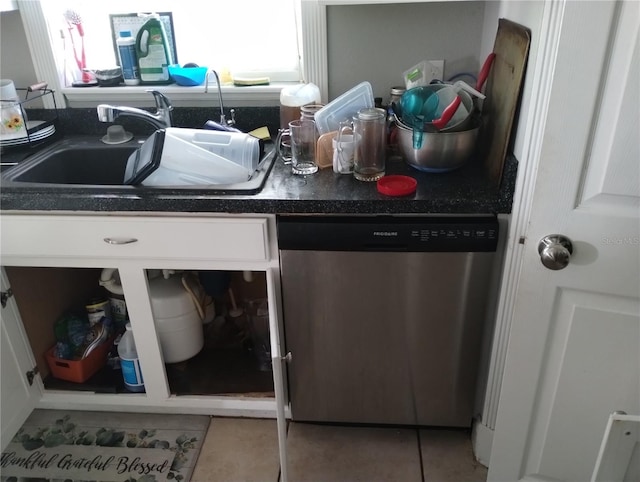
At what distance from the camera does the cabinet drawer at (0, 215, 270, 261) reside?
59.6 inches

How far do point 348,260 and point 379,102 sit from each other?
0.65 metres

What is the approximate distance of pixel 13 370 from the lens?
178cm

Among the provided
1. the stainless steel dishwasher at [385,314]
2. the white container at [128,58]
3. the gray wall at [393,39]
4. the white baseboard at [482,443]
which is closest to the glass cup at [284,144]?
the gray wall at [393,39]

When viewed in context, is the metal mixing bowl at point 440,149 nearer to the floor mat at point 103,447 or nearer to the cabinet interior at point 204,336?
the cabinet interior at point 204,336

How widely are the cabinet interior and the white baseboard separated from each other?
0.68 meters

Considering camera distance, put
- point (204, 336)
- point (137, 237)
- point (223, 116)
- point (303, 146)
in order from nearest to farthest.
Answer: point (137, 237) → point (303, 146) → point (223, 116) → point (204, 336)

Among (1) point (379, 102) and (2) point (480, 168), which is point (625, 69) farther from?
(1) point (379, 102)

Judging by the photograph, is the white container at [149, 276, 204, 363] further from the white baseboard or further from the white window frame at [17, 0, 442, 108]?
the white baseboard

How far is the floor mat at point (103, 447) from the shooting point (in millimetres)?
1718

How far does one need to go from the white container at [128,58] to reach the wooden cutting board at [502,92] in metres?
1.22

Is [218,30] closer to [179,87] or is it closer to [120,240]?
[179,87]

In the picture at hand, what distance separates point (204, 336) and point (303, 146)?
883mm

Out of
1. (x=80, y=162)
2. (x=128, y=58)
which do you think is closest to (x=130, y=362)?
(x=80, y=162)

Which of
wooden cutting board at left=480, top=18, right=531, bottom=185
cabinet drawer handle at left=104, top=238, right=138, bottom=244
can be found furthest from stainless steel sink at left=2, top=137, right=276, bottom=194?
wooden cutting board at left=480, top=18, right=531, bottom=185
